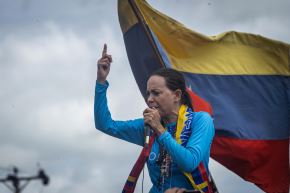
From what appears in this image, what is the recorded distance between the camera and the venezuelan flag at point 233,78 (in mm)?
8570

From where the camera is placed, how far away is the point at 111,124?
5695 mm

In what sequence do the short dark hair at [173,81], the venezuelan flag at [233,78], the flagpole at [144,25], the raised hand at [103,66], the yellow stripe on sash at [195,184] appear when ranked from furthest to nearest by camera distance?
the venezuelan flag at [233,78] → the flagpole at [144,25] → the raised hand at [103,66] → the short dark hair at [173,81] → the yellow stripe on sash at [195,184]

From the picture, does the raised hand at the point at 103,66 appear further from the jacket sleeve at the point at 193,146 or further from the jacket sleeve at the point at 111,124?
the jacket sleeve at the point at 193,146

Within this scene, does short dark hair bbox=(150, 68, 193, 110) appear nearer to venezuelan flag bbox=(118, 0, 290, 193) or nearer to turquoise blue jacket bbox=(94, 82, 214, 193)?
turquoise blue jacket bbox=(94, 82, 214, 193)

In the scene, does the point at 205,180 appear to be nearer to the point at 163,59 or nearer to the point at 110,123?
the point at 110,123

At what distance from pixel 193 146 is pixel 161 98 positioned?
0.65 m

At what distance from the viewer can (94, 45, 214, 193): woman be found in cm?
458

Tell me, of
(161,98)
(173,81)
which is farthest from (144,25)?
(161,98)

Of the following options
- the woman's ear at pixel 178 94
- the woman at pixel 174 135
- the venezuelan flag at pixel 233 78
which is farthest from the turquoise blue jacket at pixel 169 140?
the venezuelan flag at pixel 233 78

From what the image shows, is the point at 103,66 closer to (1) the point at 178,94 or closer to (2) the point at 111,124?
(2) the point at 111,124

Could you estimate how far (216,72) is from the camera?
30.1 ft

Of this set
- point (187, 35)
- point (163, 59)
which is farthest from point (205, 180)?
point (187, 35)

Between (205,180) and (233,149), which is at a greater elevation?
(205,180)

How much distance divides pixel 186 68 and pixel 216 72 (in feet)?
1.79
